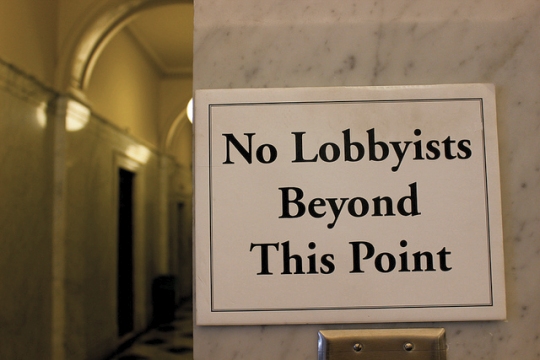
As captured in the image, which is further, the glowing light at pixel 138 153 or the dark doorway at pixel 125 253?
the glowing light at pixel 138 153

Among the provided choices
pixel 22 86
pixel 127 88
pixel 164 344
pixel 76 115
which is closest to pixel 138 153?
pixel 127 88

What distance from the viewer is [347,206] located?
96cm

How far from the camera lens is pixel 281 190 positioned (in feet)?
3.14

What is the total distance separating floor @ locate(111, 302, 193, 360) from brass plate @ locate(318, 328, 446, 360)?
5796 mm

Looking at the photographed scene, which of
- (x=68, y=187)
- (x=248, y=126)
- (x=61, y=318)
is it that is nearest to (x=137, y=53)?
(x=68, y=187)

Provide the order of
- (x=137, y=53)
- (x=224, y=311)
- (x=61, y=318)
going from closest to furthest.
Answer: (x=224, y=311)
(x=61, y=318)
(x=137, y=53)

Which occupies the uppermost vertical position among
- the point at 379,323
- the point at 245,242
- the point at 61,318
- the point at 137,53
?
the point at 137,53

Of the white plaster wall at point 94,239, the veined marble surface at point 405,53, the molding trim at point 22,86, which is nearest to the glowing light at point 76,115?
the white plaster wall at point 94,239

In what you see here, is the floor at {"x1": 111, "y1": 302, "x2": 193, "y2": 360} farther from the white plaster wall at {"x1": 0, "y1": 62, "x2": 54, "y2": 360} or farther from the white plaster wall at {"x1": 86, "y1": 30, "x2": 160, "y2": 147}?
the white plaster wall at {"x1": 86, "y1": 30, "x2": 160, "y2": 147}

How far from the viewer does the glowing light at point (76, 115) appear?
5.14 meters

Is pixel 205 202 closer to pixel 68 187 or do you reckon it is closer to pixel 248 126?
pixel 248 126

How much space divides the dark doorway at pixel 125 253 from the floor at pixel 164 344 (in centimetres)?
42

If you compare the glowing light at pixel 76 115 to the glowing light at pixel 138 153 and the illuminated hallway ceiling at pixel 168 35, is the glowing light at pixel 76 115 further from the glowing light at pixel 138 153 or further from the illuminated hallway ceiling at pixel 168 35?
the glowing light at pixel 138 153

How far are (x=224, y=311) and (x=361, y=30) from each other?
0.65 metres
